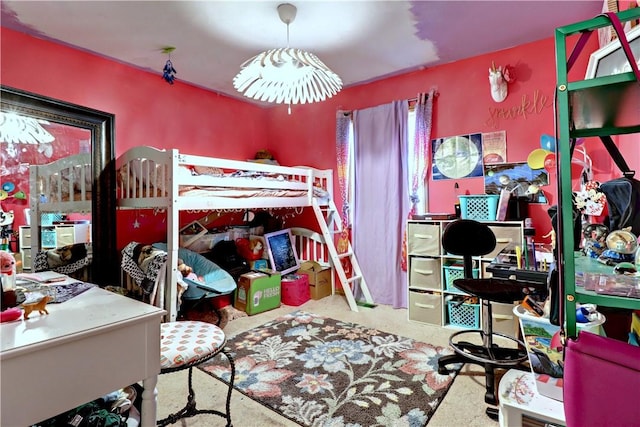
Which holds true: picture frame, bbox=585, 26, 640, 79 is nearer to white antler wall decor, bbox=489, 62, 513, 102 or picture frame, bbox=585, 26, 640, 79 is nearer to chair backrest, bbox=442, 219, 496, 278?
chair backrest, bbox=442, 219, 496, 278

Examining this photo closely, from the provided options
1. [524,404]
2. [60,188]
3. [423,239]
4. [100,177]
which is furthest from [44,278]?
[423,239]

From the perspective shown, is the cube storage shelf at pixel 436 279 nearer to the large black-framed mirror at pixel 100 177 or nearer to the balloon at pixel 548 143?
the balloon at pixel 548 143

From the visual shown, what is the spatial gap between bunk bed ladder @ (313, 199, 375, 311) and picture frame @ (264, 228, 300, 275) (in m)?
0.50

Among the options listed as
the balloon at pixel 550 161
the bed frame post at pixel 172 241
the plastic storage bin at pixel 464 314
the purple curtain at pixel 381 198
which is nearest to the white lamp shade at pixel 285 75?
the bed frame post at pixel 172 241

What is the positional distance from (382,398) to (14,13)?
342 cm

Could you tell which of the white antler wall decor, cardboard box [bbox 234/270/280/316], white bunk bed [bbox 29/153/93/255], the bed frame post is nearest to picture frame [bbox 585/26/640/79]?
the white antler wall decor

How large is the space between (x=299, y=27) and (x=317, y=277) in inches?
97.2

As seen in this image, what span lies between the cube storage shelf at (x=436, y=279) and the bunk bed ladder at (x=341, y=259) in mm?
618

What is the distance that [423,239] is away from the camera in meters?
2.92

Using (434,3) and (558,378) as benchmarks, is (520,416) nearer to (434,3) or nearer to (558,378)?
(558,378)

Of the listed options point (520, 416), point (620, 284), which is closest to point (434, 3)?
point (620, 284)

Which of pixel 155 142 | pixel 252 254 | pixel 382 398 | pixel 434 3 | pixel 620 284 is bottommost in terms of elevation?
pixel 382 398

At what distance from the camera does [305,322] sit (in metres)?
2.92

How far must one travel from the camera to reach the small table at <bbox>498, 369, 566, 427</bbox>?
101 cm
